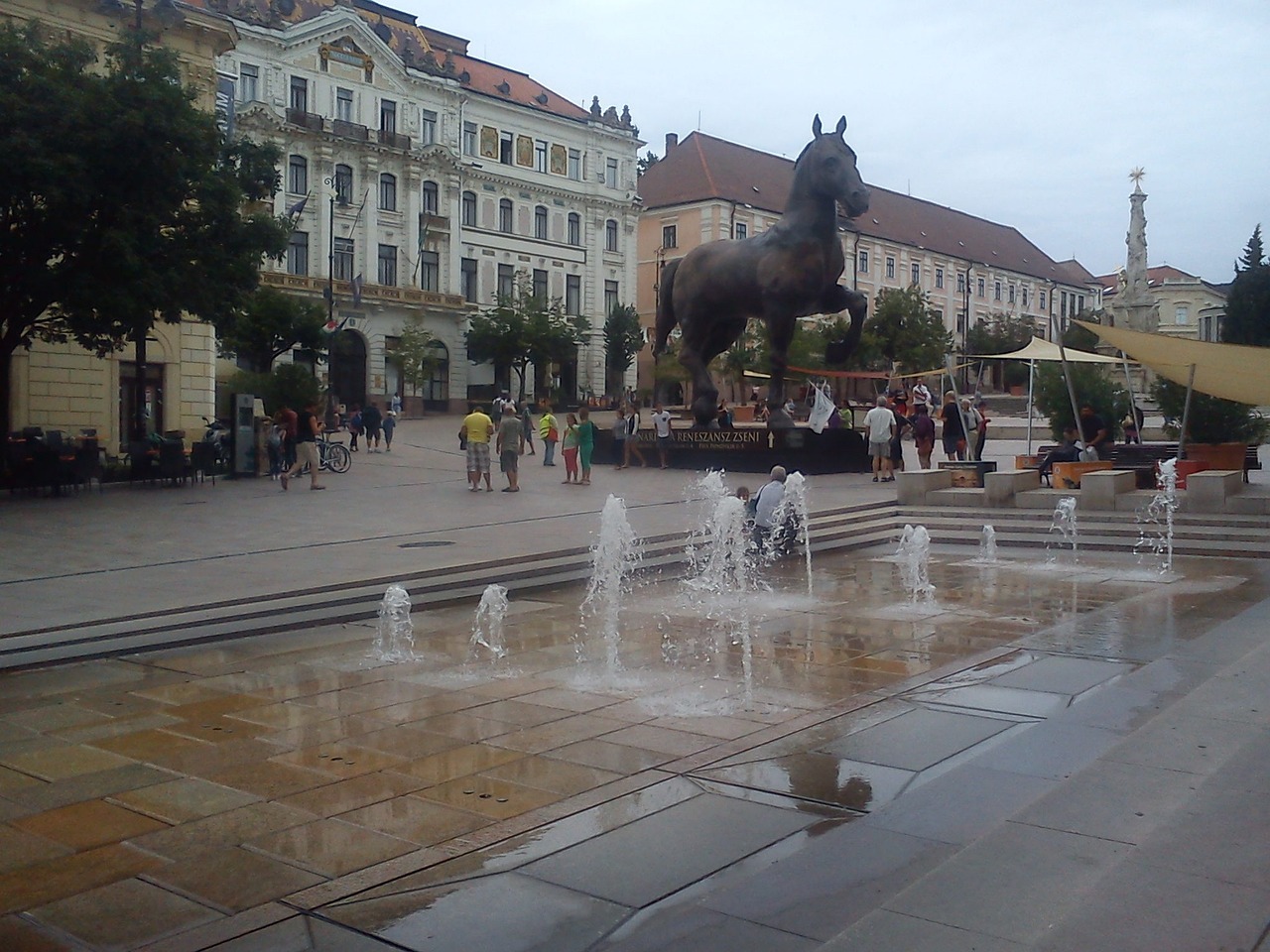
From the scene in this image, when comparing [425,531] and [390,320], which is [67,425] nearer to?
[425,531]

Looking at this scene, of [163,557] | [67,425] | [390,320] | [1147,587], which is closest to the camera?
[1147,587]

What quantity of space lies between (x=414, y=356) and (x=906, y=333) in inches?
1139

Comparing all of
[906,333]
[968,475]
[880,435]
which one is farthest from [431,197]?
[968,475]

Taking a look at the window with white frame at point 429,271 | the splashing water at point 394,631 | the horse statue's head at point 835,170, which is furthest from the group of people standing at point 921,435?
the window with white frame at point 429,271

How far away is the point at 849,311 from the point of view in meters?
23.7

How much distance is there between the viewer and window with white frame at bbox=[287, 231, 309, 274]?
54.6 meters

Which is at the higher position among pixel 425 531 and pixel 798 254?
pixel 798 254

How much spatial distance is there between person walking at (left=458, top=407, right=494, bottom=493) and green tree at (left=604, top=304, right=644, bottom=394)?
4380 centimetres

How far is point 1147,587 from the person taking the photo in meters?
11.6

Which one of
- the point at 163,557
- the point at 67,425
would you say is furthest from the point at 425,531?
the point at 67,425

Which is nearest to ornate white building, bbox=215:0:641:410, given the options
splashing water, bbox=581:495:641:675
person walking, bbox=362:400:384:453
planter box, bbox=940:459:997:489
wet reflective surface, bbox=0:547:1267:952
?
person walking, bbox=362:400:384:453

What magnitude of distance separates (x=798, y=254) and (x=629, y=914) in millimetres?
20294

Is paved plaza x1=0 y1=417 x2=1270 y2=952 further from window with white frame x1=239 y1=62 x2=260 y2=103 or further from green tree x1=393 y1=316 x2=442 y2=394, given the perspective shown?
window with white frame x1=239 y1=62 x2=260 y2=103

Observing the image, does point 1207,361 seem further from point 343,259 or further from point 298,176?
point 298,176
